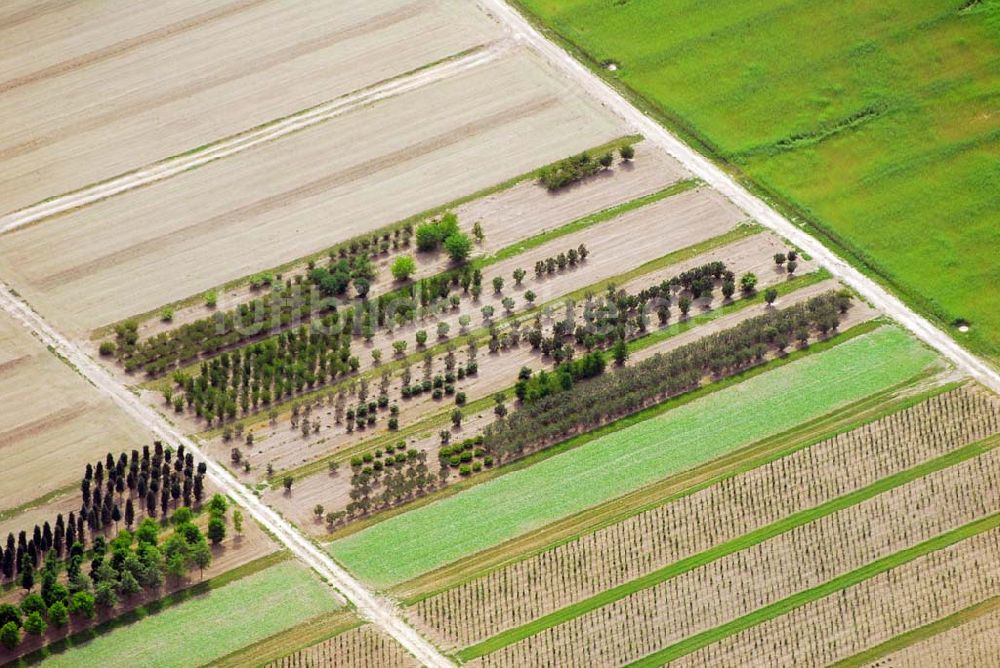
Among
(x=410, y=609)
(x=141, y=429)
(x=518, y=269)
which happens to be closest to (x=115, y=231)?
(x=141, y=429)

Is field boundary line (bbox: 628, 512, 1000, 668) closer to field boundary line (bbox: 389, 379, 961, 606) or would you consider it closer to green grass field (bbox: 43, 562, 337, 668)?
field boundary line (bbox: 389, 379, 961, 606)

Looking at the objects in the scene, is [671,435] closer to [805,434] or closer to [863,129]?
[805,434]

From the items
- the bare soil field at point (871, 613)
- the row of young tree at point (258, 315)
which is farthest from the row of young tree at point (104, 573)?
the bare soil field at point (871, 613)

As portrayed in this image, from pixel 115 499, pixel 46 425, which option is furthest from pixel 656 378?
pixel 46 425

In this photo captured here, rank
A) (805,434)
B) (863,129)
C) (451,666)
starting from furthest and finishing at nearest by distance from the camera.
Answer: (863,129)
(805,434)
(451,666)

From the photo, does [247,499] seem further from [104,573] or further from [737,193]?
[737,193]
